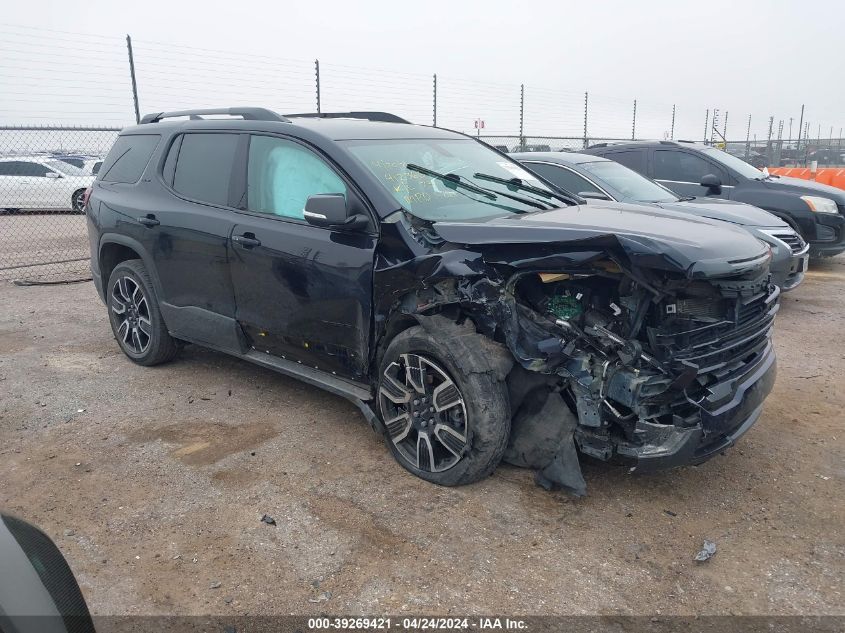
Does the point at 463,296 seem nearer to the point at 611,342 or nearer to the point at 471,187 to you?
the point at 611,342

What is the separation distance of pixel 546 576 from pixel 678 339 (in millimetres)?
1222

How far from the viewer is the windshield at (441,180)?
381cm

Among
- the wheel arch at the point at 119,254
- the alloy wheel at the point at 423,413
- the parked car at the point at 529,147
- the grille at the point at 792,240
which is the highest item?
the parked car at the point at 529,147

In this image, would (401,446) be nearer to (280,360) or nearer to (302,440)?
(302,440)

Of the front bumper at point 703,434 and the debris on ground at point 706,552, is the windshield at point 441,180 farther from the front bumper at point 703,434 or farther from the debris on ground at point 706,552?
the debris on ground at point 706,552

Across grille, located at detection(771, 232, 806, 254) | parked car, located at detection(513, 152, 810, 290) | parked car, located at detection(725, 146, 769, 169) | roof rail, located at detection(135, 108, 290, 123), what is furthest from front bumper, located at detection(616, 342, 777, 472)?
parked car, located at detection(725, 146, 769, 169)

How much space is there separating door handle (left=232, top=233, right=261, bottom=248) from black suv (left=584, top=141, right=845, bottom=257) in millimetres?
6081

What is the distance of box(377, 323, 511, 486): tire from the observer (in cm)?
331

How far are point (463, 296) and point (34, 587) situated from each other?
85.6 inches

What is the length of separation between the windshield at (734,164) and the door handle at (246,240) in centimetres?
709

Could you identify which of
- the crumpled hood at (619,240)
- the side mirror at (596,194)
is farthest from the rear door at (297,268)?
the side mirror at (596,194)

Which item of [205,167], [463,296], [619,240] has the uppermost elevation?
[205,167]

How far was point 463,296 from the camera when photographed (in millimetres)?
3410

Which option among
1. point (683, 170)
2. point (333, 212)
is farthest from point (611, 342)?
point (683, 170)
